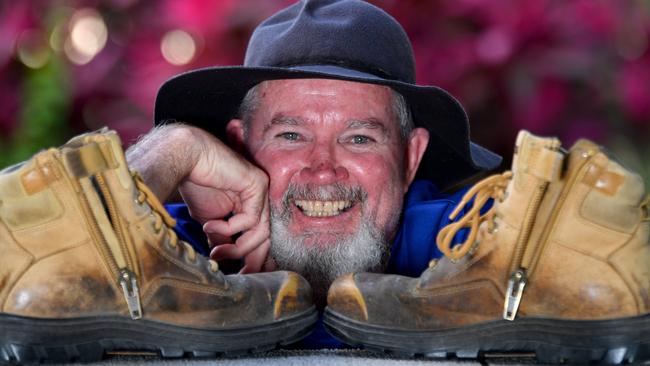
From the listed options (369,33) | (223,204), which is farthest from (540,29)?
(223,204)

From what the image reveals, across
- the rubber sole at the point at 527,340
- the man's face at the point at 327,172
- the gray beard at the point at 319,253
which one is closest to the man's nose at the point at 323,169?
the man's face at the point at 327,172

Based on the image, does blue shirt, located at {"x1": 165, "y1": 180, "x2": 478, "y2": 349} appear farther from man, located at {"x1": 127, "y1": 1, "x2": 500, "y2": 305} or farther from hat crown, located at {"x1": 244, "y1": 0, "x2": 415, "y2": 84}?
hat crown, located at {"x1": 244, "y1": 0, "x2": 415, "y2": 84}

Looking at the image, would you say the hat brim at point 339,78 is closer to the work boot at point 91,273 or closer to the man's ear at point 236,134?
the man's ear at point 236,134

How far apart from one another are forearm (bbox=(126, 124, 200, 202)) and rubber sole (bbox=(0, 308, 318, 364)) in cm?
42

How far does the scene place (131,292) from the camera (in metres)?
2.02

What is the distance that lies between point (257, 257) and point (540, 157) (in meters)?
1.04

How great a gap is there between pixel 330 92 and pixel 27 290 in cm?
113

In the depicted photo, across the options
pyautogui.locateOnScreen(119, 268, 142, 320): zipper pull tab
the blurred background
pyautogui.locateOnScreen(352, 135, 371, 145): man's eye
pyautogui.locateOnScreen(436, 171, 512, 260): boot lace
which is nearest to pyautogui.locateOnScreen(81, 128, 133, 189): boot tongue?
pyautogui.locateOnScreen(119, 268, 142, 320): zipper pull tab

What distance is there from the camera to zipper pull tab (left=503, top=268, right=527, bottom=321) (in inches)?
80.2

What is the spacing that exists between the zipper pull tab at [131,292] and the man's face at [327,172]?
2.76ft

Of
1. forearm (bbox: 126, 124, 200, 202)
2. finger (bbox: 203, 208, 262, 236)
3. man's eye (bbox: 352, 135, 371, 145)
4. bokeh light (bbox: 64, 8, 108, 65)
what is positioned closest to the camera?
forearm (bbox: 126, 124, 200, 202)

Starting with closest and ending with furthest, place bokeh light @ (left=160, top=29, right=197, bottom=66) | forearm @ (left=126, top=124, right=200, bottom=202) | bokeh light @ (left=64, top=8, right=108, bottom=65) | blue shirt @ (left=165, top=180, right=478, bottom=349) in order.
Answer: forearm @ (left=126, top=124, right=200, bottom=202) → blue shirt @ (left=165, top=180, right=478, bottom=349) → bokeh light @ (left=160, top=29, right=197, bottom=66) → bokeh light @ (left=64, top=8, right=108, bottom=65)

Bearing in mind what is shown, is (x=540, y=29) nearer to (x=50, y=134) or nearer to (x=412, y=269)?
(x=412, y=269)

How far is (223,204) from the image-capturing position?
2738mm
